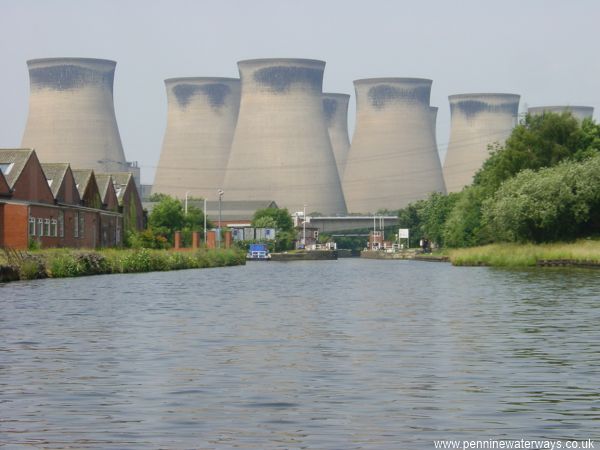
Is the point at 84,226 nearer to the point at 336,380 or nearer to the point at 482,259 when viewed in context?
the point at 482,259

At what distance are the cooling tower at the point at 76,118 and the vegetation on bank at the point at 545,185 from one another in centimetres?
8026

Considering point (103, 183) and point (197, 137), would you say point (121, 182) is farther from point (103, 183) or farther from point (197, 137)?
point (197, 137)

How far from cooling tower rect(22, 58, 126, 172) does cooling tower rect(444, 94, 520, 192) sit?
204ft

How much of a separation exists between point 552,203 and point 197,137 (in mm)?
122582

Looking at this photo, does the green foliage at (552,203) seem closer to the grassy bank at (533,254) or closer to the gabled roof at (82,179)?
the grassy bank at (533,254)

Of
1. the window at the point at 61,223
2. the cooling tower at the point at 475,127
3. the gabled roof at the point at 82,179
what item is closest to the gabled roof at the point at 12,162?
the window at the point at 61,223

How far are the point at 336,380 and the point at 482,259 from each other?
55214mm

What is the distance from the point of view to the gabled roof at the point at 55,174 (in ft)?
206

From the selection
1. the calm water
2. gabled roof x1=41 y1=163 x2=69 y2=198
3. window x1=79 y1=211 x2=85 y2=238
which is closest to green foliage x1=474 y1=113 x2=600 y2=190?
window x1=79 y1=211 x2=85 y2=238

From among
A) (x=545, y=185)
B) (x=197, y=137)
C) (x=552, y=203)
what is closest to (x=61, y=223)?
(x=545, y=185)

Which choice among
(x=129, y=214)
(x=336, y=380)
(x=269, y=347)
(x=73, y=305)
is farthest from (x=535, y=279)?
(x=129, y=214)

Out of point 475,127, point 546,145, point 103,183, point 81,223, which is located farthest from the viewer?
point 475,127

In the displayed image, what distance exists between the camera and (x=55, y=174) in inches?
2532

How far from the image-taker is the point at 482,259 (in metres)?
68.0
